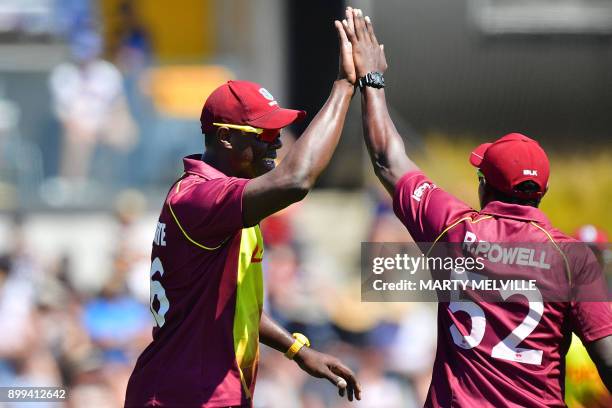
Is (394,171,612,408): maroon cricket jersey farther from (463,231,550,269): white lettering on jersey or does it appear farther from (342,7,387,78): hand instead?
(342,7,387,78): hand

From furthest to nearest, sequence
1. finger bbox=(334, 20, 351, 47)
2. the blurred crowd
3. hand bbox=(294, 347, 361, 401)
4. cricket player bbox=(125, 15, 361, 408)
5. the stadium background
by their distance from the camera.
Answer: the stadium background < the blurred crowd < hand bbox=(294, 347, 361, 401) < finger bbox=(334, 20, 351, 47) < cricket player bbox=(125, 15, 361, 408)

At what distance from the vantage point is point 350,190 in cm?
1308

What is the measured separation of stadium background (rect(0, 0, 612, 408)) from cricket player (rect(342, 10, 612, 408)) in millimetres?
1183

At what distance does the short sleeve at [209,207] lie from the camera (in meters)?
4.36

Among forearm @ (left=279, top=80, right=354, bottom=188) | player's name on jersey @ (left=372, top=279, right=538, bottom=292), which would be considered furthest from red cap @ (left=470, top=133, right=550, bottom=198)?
forearm @ (left=279, top=80, right=354, bottom=188)

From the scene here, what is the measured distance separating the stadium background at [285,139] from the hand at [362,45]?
2.00 meters

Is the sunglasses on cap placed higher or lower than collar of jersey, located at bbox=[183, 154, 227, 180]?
higher

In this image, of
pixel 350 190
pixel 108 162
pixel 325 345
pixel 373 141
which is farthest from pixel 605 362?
pixel 350 190

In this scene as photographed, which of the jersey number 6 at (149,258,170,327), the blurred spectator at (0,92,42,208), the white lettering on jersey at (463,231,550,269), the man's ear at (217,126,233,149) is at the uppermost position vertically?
the man's ear at (217,126,233,149)

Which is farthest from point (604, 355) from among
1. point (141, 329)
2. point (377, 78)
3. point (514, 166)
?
point (141, 329)

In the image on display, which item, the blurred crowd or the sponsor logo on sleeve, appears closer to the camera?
the sponsor logo on sleeve

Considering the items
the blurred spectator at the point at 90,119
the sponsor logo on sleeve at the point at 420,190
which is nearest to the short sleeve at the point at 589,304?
the sponsor logo on sleeve at the point at 420,190

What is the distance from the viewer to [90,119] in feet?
36.0

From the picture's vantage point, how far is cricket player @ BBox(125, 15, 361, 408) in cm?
449
